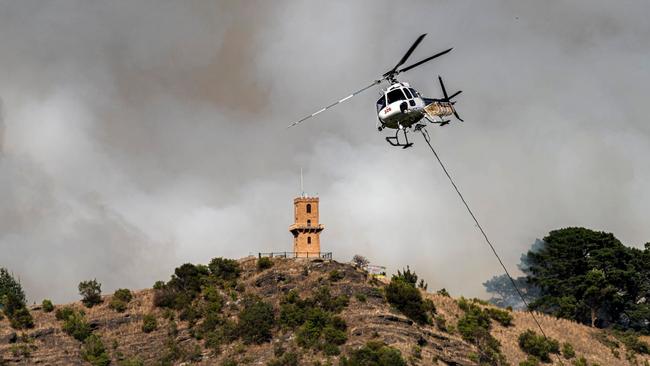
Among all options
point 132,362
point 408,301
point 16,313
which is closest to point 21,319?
point 16,313

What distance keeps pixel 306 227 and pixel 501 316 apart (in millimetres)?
29573

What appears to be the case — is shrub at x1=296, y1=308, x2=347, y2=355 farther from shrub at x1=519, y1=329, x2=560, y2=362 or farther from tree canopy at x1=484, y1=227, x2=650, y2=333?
tree canopy at x1=484, y1=227, x2=650, y2=333

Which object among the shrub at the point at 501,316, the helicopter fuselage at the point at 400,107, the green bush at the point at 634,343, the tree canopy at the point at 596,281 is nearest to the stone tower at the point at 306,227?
the shrub at the point at 501,316

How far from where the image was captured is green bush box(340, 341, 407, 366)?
93.6m

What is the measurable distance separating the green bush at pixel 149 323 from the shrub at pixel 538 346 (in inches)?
1810

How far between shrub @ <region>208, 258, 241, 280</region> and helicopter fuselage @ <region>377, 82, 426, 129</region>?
61.4m

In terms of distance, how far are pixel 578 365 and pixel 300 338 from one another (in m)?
35.6

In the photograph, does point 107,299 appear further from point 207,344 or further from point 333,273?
point 333,273

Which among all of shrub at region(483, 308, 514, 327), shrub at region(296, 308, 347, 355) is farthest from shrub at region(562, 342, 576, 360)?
shrub at region(296, 308, 347, 355)

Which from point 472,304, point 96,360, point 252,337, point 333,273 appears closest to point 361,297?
point 333,273

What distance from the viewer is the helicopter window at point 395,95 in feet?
206

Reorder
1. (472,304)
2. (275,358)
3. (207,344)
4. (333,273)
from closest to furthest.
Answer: (275,358)
(207,344)
(333,273)
(472,304)

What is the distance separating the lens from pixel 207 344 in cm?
10762

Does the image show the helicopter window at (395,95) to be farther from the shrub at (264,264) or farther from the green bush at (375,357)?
the shrub at (264,264)
